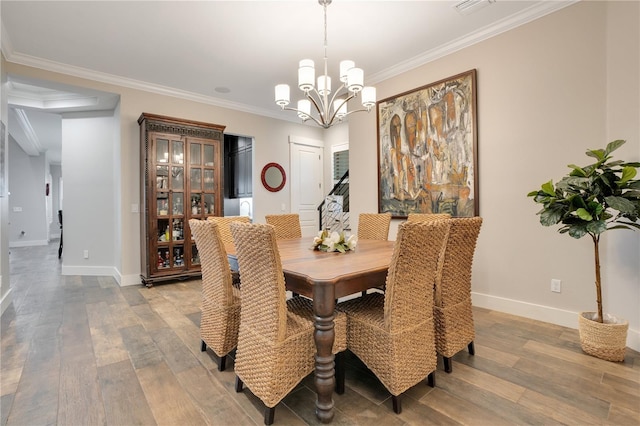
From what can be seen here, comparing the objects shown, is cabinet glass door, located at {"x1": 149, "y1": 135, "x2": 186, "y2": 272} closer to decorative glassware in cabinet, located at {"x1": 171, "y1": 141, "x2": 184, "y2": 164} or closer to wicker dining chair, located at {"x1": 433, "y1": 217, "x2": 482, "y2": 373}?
decorative glassware in cabinet, located at {"x1": 171, "y1": 141, "x2": 184, "y2": 164}

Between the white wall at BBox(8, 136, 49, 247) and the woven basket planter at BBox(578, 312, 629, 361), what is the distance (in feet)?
38.5

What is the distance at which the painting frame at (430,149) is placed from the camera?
10.4ft

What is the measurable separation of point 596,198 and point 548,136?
35.9 inches

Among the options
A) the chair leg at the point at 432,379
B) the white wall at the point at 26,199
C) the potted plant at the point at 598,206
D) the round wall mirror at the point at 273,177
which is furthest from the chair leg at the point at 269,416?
the white wall at the point at 26,199

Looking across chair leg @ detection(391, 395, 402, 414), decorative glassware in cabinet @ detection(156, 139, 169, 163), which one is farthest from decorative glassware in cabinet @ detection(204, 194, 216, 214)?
chair leg @ detection(391, 395, 402, 414)

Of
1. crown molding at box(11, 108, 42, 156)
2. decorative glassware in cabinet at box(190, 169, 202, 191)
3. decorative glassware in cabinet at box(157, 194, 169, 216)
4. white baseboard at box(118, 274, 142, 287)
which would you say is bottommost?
white baseboard at box(118, 274, 142, 287)

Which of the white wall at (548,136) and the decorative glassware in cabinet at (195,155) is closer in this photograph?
the white wall at (548,136)

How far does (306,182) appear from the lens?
5.99 m

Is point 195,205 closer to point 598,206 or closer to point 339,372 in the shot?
point 339,372

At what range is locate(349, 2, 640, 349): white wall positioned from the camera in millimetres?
2258

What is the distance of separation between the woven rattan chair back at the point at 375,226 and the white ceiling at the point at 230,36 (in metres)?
1.84

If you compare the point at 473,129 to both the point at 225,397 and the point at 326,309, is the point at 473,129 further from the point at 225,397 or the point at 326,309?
the point at 225,397

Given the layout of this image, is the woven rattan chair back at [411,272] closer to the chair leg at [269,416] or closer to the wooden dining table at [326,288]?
the wooden dining table at [326,288]

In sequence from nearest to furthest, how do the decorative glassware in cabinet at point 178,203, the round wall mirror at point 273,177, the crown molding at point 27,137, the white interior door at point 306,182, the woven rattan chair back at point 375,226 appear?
the woven rattan chair back at point 375,226 < the decorative glassware in cabinet at point 178,203 < the round wall mirror at point 273,177 < the crown molding at point 27,137 < the white interior door at point 306,182
